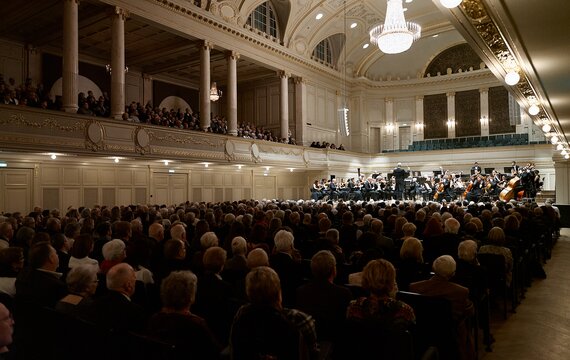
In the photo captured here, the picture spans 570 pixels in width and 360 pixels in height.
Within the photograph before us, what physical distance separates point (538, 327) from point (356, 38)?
22.4 metres

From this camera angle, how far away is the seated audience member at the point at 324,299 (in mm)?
2748

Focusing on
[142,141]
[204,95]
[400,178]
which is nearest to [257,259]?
[142,141]

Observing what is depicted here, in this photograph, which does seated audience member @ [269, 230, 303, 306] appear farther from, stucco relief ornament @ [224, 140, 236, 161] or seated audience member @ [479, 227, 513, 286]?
stucco relief ornament @ [224, 140, 236, 161]

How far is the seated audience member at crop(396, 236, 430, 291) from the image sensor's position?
385 cm

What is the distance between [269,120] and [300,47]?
451cm

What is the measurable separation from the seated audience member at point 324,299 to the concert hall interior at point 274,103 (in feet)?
9.82

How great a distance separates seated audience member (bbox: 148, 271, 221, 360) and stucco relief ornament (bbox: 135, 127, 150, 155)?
11.1 metres

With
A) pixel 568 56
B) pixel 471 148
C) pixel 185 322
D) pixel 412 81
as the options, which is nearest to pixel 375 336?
pixel 185 322

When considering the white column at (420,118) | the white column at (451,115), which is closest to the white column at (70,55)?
the white column at (420,118)

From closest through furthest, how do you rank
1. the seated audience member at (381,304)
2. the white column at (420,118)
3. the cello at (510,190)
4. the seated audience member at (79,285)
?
the seated audience member at (381,304) < the seated audience member at (79,285) < the cello at (510,190) < the white column at (420,118)

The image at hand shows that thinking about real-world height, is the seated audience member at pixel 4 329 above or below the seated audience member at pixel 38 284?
above

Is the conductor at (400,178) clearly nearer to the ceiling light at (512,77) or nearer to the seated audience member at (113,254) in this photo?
the ceiling light at (512,77)

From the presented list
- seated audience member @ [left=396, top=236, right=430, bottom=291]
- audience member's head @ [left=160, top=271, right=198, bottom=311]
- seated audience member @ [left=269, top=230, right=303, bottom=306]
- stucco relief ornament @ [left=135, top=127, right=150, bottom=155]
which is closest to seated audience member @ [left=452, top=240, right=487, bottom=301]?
seated audience member @ [left=396, top=236, right=430, bottom=291]

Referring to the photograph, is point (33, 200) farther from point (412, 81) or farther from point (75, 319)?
point (412, 81)
